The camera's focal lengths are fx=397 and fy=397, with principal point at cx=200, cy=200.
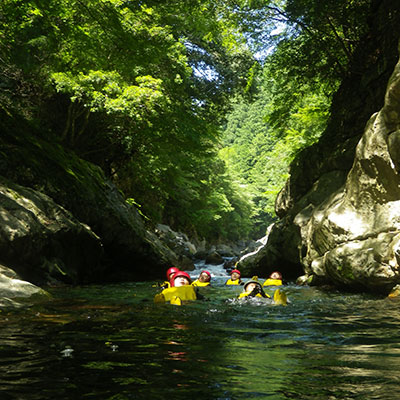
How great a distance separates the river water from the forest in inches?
216

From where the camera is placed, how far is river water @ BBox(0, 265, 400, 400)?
2.12 m

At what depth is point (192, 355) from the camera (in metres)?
2.98

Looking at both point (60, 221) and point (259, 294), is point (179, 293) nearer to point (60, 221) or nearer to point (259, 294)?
point (259, 294)

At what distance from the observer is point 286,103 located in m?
16.0

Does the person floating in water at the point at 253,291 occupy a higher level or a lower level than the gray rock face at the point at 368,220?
lower

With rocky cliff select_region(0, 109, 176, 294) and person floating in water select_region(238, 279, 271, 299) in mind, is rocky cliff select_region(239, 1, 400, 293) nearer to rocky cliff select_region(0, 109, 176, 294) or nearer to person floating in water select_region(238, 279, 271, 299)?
person floating in water select_region(238, 279, 271, 299)

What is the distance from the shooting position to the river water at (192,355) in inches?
83.6

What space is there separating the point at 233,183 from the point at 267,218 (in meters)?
18.3

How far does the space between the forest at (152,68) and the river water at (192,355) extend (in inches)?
216

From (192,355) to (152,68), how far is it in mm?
14059

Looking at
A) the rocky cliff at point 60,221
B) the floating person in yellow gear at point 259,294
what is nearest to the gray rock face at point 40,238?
the rocky cliff at point 60,221

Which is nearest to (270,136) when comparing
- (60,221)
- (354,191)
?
(354,191)

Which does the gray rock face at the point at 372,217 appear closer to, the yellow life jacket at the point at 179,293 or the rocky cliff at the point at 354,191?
the rocky cliff at the point at 354,191

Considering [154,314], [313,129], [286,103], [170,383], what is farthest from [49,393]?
[313,129]
